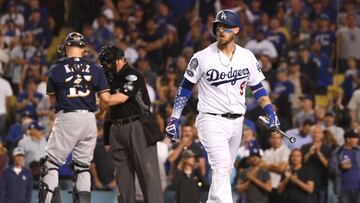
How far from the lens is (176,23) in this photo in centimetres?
2353

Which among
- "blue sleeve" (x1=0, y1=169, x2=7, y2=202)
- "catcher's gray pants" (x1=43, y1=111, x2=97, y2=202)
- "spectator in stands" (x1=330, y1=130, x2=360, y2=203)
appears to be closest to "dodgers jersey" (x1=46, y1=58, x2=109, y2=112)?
"catcher's gray pants" (x1=43, y1=111, x2=97, y2=202)

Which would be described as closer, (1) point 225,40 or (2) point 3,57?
(1) point 225,40

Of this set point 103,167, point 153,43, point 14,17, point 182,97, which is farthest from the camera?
point 14,17

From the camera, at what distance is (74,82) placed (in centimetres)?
1253

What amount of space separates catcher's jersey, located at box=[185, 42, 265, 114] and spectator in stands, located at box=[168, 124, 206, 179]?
462cm

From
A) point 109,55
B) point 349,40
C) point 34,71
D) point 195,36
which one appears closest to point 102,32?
point 195,36

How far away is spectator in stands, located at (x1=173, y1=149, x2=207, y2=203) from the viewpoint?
15.5 metres

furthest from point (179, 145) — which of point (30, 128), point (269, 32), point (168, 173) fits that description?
point (269, 32)

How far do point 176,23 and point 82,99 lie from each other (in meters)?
11.1

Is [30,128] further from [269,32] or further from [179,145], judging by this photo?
[269,32]

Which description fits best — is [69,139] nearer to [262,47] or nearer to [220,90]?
[220,90]

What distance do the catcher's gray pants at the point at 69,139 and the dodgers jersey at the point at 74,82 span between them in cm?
13

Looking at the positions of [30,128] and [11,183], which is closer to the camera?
[11,183]

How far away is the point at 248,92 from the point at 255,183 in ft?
11.1
